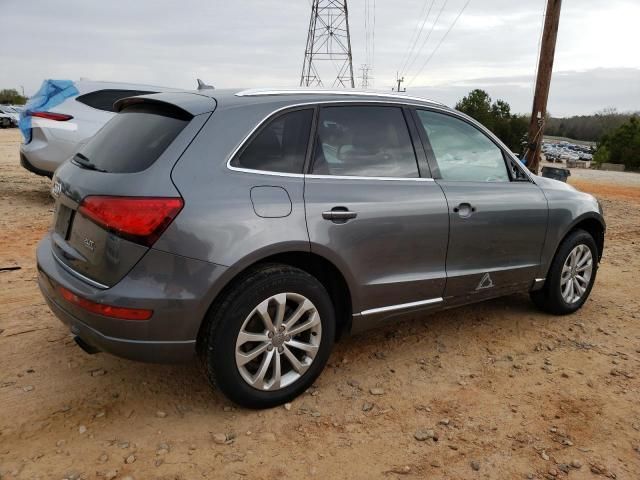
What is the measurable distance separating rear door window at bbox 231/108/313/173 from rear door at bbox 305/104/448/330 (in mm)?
90

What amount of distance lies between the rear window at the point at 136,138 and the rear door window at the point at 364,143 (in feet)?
2.63

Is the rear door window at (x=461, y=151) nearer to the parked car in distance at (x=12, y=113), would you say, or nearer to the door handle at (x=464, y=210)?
the door handle at (x=464, y=210)

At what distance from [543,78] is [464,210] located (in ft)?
31.8

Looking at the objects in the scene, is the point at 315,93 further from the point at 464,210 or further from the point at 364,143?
the point at 464,210

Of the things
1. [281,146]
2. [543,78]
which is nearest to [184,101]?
[281,146]

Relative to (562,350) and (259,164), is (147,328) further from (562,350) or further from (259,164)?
(562,350)

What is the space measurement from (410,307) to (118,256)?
1835 mm

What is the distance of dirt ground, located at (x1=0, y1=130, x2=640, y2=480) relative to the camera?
259cm

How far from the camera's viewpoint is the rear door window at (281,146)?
113 inches

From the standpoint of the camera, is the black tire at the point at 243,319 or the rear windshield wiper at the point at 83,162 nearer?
the black tire at the point at 243,319

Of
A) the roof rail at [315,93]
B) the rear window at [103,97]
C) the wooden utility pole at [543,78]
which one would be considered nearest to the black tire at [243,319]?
the roof rail at [315,93]

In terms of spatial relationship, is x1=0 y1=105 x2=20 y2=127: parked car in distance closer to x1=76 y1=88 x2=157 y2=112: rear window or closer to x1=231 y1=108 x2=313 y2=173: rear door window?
x1=76 y1=88 x2=157 y2=112: rear window

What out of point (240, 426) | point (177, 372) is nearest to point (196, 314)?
point (240, 426)

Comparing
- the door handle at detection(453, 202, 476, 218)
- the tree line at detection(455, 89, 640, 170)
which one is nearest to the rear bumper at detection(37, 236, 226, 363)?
the door handle at detection(453, 202, 476, 218)
